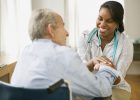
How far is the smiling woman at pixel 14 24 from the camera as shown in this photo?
375 cm

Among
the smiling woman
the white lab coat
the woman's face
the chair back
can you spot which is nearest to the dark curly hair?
the woman's face

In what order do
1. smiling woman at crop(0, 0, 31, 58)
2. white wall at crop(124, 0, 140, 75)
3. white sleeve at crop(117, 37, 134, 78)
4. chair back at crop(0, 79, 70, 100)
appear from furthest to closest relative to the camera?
1. white wall at crop(124, 0, 140, 75)
2. smiling woman at crop(0, 0, 31, 58)
3. white sleeve at crop(117, 37, 134, 78)
4. chair back at crop(0, 79, 70, 100)

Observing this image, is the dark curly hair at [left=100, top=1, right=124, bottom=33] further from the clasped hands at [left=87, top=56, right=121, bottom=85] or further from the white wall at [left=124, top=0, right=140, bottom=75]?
the white wall at [left=124, top=0, right=140, bottom=75]

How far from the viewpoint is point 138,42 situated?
4375mm

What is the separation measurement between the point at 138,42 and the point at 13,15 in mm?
→ 2115

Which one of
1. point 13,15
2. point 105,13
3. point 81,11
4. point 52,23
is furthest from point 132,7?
point 52,23

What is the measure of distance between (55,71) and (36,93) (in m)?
0.16

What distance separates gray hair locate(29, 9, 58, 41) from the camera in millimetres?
1325

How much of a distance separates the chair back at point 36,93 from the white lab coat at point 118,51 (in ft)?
2.07

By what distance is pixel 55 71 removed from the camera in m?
1.22

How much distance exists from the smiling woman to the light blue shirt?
2506mm

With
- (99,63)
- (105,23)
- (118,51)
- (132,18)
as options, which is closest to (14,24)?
(132,18)

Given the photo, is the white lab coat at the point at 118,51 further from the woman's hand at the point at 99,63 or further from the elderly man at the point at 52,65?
the elderly man at the point at 52,65

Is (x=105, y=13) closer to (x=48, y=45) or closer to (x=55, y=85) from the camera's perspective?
(x=48, y=45)
